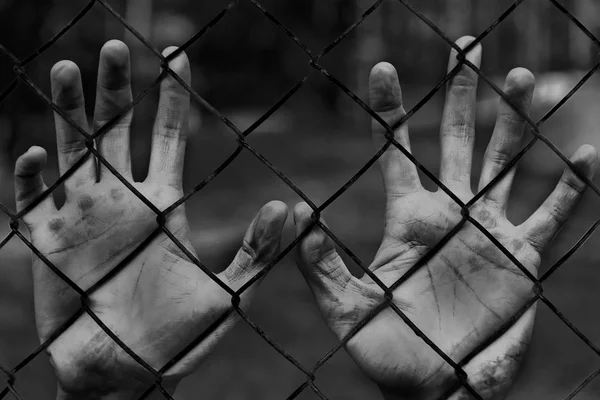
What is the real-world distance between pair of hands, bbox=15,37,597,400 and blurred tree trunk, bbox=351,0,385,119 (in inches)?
441

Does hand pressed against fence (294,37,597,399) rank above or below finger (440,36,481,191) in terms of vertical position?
below

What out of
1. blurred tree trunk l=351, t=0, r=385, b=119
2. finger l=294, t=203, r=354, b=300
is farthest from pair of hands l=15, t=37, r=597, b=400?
blurred tree trunk l=351, t=0, r=385, b=119

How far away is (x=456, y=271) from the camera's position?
1265mm

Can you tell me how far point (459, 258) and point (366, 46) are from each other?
40.3 feet

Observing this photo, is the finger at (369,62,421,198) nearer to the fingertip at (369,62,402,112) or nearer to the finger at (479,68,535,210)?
the fingertip at (369,62,402,112)

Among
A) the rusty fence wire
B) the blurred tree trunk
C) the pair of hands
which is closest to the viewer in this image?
the rusty fence wire

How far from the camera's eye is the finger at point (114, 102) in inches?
44.4

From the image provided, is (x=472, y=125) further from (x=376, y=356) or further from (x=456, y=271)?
(x=376, y=356)

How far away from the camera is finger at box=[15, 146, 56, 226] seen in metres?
1.14

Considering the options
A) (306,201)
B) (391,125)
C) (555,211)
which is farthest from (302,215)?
(555,211)

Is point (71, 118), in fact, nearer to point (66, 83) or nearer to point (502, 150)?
point (66, 83)

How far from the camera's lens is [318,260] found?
3.83 ft

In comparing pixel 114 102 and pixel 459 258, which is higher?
pixel 114 102

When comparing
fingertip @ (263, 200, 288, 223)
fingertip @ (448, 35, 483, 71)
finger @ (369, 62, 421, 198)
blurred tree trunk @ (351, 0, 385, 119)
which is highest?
blurred tree trunk @ (351, 0, 385, 119)
